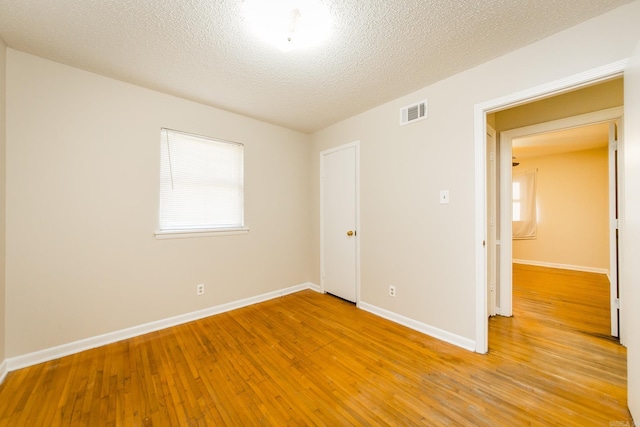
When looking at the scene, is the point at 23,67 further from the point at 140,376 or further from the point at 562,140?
the point at 562,140

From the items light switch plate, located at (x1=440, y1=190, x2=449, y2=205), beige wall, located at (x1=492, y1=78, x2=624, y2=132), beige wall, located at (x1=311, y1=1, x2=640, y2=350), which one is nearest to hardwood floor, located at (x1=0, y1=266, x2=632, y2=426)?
beige wall, located at (x1=311, y1=1, x2=640, y2=350)

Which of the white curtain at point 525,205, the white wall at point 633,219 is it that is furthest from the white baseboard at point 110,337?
the white curtain at point 525,205

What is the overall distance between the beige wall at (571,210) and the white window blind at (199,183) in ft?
21.1

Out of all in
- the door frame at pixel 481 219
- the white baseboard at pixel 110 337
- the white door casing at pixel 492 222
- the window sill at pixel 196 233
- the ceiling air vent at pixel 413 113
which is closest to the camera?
the white baseboard at pixel 110 337

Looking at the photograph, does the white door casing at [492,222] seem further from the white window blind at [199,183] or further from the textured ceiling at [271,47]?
the white window blind at [199,183]

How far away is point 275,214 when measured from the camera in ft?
11.8

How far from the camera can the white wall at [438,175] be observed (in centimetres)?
168

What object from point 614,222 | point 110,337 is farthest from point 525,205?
point 110,337

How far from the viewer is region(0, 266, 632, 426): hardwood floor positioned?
4.81 feet

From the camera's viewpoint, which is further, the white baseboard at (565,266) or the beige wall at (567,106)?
the white baseboard at (565,266)

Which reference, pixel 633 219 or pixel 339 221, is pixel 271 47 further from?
pixel 633 219

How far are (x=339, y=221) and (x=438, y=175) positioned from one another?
4.91 feet

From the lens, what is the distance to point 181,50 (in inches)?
75.0

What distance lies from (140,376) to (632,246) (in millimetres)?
3285
